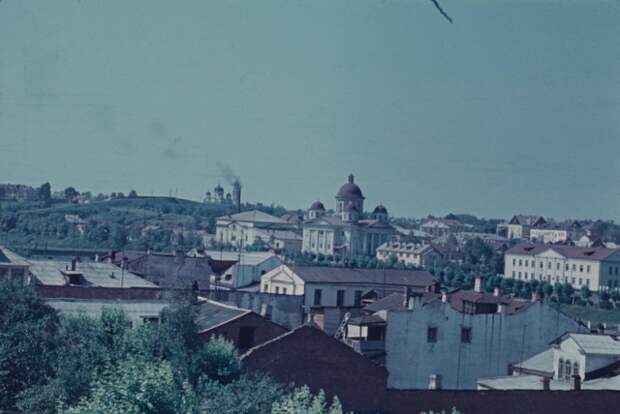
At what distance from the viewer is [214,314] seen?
19109 mm

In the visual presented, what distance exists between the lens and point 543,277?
63969 mm

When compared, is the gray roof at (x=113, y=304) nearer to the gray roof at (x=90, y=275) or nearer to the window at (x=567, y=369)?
the gray roof at (x=90, y=275)

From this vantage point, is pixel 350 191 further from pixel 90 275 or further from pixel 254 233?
pixel 90 275

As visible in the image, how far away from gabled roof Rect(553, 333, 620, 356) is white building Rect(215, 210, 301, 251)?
69302 mm

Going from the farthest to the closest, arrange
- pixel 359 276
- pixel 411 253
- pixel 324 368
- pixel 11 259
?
pixel 411 253, pixel 359 276, pixel 11 259, pixel 324 368

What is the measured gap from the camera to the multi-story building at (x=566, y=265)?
6066 centimetres

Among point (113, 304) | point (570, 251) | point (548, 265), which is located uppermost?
point (570, 251)

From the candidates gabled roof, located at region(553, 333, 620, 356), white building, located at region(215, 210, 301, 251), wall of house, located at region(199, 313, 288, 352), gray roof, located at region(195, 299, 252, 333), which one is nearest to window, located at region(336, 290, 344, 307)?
gray roof, located at region(195, 299, 252, 333)

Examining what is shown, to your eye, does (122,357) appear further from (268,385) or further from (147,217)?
(147,217)

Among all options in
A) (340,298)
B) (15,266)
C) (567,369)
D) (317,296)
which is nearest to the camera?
(567,369)

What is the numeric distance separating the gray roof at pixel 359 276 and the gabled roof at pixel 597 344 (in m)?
13.8

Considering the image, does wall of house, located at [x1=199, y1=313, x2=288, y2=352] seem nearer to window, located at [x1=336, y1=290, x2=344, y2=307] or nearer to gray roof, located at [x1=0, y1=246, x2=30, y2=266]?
gray roof, located at [x1=0, y1=246, x2=30, y2=266]

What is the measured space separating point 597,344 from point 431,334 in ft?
17.2

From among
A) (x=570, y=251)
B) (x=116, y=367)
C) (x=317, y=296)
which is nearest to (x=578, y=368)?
(x=116, y=367)
